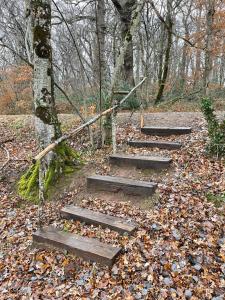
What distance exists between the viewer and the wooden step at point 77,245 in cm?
392

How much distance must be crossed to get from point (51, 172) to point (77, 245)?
2232 mm

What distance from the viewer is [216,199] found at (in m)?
4.81

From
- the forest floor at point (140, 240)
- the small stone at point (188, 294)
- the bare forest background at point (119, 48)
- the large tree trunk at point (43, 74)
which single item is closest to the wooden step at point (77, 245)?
the forest floor at point (140, 240)

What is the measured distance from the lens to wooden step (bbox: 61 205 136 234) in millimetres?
4379

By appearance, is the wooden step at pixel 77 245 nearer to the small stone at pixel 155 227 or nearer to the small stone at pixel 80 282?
the small stone at pixel 80 282

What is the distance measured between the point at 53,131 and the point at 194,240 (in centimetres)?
368

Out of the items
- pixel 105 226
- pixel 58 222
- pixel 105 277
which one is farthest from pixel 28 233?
pixel 105 277

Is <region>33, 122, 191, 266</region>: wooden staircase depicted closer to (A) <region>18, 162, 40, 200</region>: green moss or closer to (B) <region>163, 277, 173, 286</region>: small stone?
(B) <region>163, 277, 173, 286</region>: small stone

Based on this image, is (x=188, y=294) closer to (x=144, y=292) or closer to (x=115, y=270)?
(x=144, y=292)

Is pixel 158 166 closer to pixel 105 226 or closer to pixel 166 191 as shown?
pixel 166 191

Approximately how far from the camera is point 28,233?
4.91 m

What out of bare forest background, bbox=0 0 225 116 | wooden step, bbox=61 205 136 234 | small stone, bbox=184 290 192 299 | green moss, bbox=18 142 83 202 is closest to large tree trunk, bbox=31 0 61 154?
green moss, bbox=18 142 83 202

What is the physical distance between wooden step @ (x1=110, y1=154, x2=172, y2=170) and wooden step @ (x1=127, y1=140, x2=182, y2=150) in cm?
80

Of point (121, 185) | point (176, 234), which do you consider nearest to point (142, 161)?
point (121, 185)
